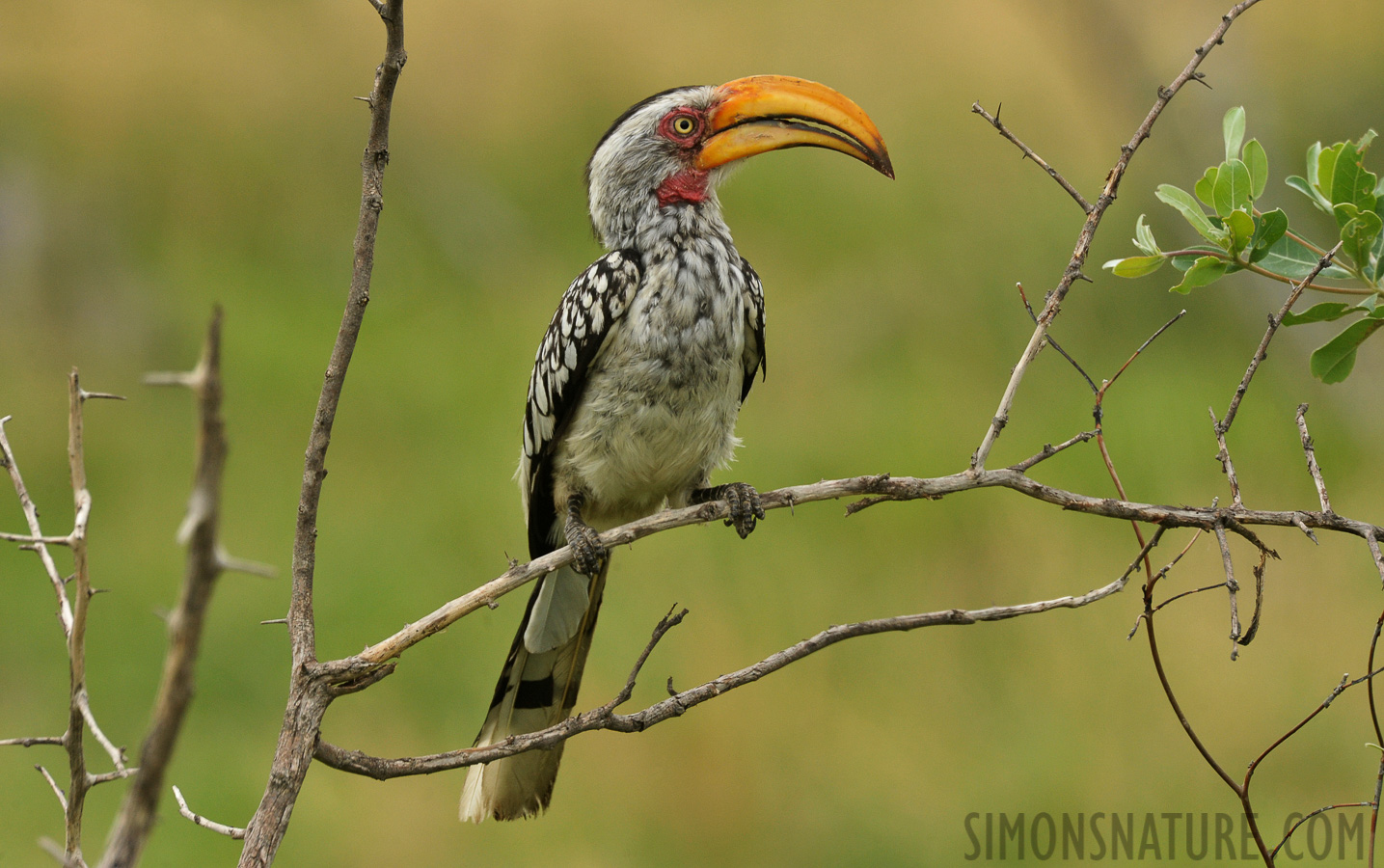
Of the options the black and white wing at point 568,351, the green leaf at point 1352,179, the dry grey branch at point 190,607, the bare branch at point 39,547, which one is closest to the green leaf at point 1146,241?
the green leaf at point 1352,179

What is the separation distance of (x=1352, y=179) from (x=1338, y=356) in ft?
1.18

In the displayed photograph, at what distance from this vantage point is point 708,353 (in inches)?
112

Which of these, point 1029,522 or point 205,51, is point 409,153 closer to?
point 205,51

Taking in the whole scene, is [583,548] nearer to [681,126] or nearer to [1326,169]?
[681,126]

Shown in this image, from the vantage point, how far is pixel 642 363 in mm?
2820

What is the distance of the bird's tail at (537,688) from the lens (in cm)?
268

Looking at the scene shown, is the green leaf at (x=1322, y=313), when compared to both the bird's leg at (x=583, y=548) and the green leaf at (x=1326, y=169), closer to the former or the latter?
the green leaf at (x=1326, y=169)

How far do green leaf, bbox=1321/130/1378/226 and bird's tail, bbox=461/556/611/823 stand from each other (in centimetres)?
197

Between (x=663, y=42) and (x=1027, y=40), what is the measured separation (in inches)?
134

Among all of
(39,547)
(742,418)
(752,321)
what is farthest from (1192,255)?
(742,418)

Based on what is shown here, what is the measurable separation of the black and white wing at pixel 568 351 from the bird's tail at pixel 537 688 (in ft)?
1.25

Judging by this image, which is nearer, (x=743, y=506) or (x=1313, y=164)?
(x=1313, y=164)

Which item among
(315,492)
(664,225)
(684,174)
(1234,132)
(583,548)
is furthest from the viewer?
(684,174)

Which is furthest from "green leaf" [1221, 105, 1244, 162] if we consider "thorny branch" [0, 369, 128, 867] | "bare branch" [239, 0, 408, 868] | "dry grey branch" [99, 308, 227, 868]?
"thorny branch" [0, 369, 128, 867]
